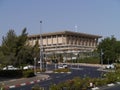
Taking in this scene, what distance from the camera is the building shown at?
485 feet

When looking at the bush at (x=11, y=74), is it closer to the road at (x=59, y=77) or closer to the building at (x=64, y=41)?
the road at (x=59, y=77)

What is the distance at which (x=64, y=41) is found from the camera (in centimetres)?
14862

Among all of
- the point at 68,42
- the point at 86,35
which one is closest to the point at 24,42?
the point at 68,42

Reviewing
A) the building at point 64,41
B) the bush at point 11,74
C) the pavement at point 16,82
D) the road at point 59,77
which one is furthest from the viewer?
the building at point 64,41

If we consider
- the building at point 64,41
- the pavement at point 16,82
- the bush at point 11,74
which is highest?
the building at point 64,41

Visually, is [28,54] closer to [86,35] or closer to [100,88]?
[100,88]

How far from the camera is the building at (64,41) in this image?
14788 centimetres

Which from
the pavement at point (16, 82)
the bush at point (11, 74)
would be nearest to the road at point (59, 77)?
the pavement at point (16, 82)

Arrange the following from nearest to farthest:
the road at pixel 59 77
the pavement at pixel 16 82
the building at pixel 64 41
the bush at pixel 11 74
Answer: the road at pixel 59 77 < the pavement at pixel 16 82 < the bush at pixel 11 74 < the building at pixel 64 41

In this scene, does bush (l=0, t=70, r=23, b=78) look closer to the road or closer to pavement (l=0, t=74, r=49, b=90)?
the road

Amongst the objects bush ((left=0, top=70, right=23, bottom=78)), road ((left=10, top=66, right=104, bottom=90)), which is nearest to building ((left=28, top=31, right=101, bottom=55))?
road ((left=10, top=66, right=104, bottom=90))

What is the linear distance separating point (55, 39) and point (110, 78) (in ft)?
407

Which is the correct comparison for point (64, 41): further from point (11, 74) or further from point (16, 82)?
point (16, 82)

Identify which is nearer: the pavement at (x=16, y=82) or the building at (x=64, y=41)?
the pavement at (x=16, y=82)
